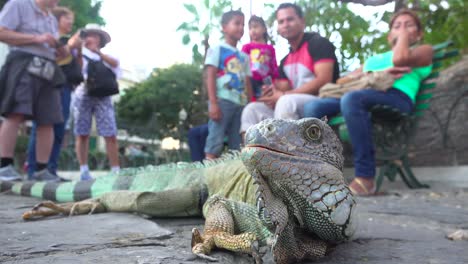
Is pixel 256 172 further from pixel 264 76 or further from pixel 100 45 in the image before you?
pixel 100 45

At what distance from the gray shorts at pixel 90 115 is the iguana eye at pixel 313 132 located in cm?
462

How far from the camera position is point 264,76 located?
494 centimetres

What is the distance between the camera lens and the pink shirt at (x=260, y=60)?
16.1ft

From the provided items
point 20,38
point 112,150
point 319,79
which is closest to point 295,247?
point 319,79

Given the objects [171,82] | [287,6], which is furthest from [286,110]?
[171,82]

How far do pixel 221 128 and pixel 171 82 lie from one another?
2550 cm

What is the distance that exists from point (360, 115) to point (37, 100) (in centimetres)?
366

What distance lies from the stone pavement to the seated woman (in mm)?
1327

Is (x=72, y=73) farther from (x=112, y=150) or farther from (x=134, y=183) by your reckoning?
(x=134, y=183)

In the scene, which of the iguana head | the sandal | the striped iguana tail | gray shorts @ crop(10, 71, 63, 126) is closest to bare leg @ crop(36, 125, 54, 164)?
gray shorts @ crop(10, 71, 63, 126)

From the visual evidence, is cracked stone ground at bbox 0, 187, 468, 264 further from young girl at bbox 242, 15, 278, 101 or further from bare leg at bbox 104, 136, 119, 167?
bare leg at bbox 104, 136, 119, 167

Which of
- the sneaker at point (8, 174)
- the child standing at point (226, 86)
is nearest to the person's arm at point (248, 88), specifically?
the child standing at point (226, 86)

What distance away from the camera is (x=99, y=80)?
17.2ft

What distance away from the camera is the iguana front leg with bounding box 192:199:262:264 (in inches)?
55.8
